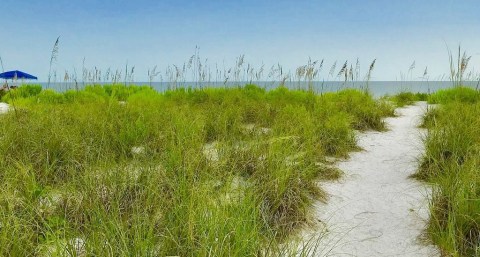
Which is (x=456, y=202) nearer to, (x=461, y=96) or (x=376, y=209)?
(x=376, y=209)

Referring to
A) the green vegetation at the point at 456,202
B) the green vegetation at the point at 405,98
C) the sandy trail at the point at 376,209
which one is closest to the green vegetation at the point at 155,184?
the sandy trail at the point at 376,209

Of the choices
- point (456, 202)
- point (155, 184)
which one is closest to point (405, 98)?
point (456, 202)

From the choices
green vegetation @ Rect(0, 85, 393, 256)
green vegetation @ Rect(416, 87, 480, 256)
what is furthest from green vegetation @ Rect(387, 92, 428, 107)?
green vegetation @ Rect(416, 87, 480, 256)

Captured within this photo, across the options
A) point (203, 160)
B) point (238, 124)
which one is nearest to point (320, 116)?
point (238, 124)

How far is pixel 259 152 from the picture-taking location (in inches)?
149

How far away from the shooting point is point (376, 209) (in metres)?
3.43

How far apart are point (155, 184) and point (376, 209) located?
1.82m

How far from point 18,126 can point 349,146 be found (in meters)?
3.82

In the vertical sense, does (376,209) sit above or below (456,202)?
below

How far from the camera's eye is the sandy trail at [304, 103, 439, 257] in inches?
109

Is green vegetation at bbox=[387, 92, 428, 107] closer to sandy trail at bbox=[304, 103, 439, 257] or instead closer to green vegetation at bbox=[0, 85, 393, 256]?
green vegetation at bbox=[0, 85, 393, 256]

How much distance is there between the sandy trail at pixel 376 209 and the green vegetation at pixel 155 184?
0.22 meters

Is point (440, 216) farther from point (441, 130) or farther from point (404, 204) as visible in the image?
point (441, 130)

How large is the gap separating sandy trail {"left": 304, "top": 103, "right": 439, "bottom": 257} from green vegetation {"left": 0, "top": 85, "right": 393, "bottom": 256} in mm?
218
